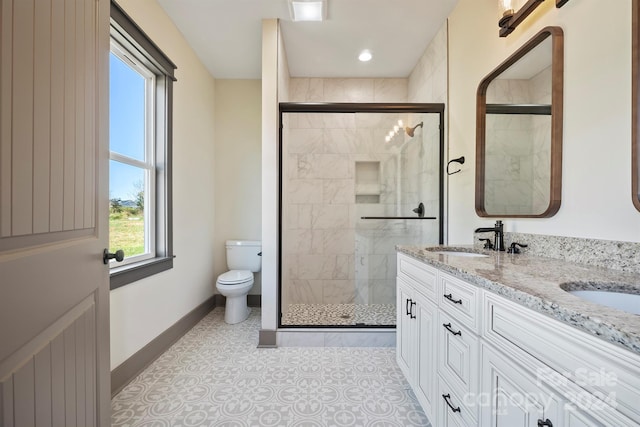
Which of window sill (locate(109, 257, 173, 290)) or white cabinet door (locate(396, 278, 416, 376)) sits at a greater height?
window sill (locate(109, 257, 173, 290))

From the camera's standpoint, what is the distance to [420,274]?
1.38m

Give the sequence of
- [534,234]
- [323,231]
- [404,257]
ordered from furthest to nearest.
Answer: [323,231] → [404,257] → [534,234]

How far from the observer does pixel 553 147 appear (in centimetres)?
119

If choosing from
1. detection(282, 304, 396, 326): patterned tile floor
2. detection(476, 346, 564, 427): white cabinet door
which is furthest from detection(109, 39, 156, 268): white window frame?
detection(476, 346, 564, 427): white cabinet door

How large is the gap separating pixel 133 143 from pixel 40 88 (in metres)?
1.51

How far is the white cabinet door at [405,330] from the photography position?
148cm

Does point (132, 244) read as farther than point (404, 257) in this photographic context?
Yes

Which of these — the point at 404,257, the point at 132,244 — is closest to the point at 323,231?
the point at 404,257

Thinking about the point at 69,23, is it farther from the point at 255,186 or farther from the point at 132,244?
the point at 255,186

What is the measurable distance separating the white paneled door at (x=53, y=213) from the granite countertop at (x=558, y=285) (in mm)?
1130

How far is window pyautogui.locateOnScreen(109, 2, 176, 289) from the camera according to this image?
5.63 ft

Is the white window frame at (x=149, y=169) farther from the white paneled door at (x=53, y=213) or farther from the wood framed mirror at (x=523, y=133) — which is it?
the wood framed mirror at (x=523, y=133)

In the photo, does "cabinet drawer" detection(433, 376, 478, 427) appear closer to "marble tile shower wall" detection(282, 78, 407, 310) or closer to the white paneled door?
the white paneled door

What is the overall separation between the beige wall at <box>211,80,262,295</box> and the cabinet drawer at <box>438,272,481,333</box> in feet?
7.35
